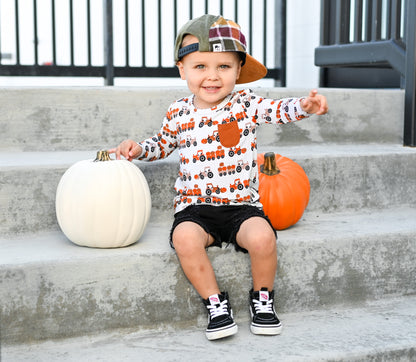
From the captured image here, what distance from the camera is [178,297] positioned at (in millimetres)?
2096

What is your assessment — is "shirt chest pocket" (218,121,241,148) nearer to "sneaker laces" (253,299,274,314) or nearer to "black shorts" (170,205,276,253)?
"black shorts" (170,205,276,253)

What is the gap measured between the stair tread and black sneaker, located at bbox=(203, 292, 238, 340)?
0.24 metres

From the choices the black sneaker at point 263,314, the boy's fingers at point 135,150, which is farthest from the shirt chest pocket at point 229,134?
the black sneaker at point 263,314

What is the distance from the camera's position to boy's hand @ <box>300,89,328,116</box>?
204 cm

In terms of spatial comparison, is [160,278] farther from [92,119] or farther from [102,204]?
[92,119]

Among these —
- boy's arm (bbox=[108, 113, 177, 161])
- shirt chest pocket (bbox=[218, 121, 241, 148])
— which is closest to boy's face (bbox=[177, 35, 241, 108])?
shirt chest pocket (bbox=[218, 121, 241, 148])

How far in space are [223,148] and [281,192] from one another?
1.04 feet

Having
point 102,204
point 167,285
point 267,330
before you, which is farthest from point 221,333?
point 102,204

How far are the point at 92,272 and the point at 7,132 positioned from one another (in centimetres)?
99

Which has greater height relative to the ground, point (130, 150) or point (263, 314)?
point (130, 150)

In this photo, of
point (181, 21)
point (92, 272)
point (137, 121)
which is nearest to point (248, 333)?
point (92, 272)

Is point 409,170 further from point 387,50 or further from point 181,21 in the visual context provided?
point 181,21

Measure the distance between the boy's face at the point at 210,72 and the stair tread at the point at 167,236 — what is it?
0.58 meters

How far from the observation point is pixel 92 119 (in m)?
2.75
